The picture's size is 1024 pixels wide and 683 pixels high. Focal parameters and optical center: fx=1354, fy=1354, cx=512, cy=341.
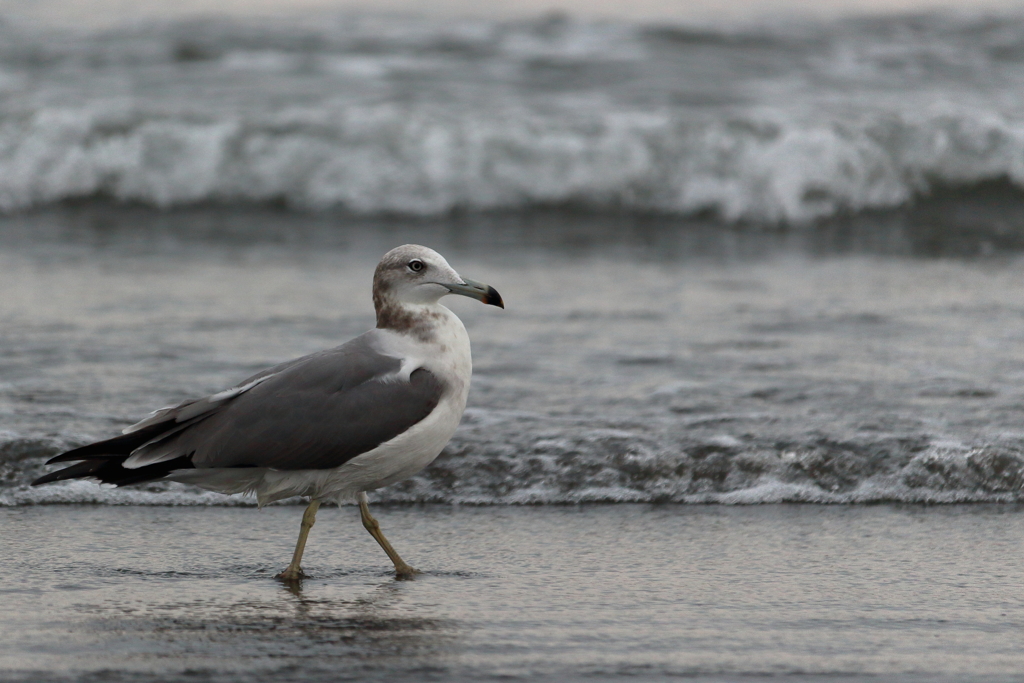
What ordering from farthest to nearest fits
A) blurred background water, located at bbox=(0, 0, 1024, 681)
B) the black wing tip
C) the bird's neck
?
1. the bird's neck
2. the black wing tip
3. blurred background water, located at bbox=(0, 0, 1024, 681)

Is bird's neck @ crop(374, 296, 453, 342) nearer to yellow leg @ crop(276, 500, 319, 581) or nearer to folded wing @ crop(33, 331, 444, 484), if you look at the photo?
folded wing @ crop(33, 331, 444, 484)

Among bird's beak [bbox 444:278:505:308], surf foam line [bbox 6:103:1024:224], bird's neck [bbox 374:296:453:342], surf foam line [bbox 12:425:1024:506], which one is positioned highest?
surf foam line [bbox 6:103:1024:224]

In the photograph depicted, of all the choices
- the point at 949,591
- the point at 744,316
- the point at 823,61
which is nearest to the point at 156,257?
the point at 744,316

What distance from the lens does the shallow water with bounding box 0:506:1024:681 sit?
A: 3096 mm

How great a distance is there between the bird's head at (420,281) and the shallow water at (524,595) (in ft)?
2.50

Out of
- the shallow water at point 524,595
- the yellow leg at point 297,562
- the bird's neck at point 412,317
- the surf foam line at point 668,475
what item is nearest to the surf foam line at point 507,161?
the surf foam line at point 668,475

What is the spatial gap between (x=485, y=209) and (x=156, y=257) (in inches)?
111

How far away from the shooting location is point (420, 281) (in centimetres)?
398

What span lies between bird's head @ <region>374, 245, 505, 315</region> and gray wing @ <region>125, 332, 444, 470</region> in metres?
0.27

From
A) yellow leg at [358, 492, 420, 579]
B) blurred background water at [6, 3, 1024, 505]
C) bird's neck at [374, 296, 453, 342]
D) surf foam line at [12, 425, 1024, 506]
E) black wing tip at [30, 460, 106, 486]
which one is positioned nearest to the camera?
black wing tip at [30, 460, 106, 486]

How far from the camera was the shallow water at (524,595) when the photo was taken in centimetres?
310

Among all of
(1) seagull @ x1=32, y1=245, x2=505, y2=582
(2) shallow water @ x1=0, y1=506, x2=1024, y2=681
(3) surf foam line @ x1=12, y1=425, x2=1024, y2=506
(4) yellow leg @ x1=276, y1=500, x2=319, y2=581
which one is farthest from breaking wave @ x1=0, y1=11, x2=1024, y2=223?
(4) yellow leg @ x1=276, y1=500, x2=319, y2=581

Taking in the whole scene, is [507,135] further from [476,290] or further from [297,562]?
[297,562]

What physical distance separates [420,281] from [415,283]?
0.05ft
